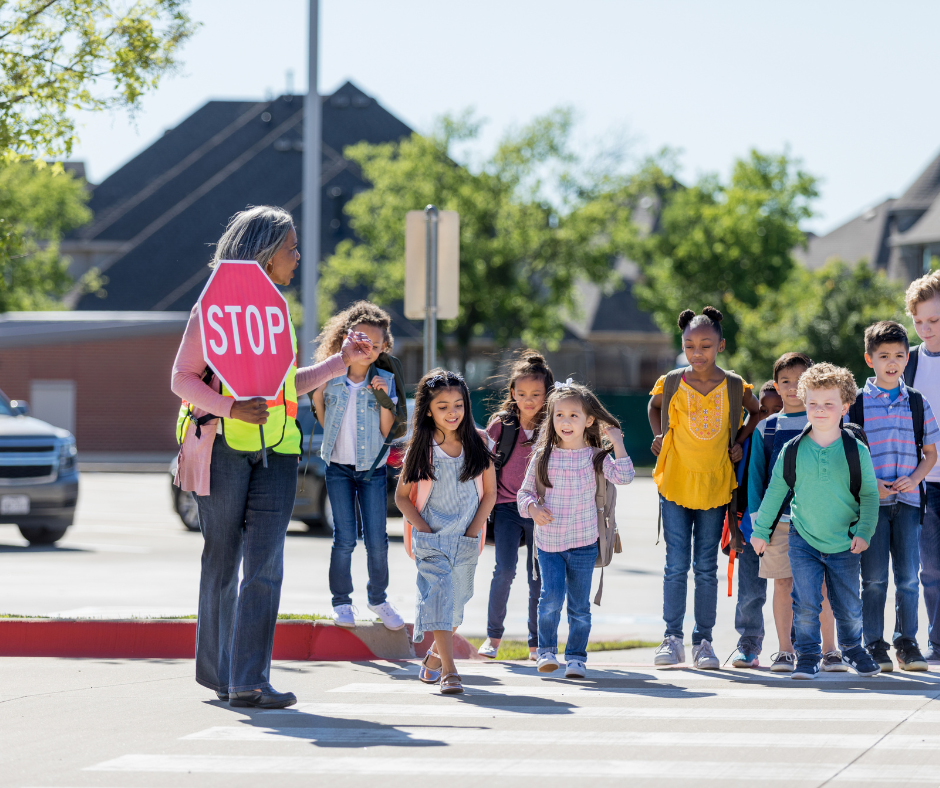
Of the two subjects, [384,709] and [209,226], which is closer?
[384,709]

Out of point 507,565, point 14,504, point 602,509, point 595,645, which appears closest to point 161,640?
point 507,565

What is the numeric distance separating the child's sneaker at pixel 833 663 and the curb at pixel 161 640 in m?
2.28

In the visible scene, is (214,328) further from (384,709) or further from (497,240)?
(497,240)

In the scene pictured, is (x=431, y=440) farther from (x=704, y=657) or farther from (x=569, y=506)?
(x=704, y=657)

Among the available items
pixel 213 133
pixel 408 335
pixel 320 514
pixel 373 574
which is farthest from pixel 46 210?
pixel 373 574

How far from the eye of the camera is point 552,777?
4527 millimetres

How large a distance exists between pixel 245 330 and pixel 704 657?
306cm

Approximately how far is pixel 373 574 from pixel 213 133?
5248 cm

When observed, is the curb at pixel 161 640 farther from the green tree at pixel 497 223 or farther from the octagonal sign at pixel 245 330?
the green tree at pixel 497 223

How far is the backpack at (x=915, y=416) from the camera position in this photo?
6871mm

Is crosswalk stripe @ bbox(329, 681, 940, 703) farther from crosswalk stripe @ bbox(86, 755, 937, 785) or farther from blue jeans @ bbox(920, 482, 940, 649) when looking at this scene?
crosswalk stripe @ bbox(86, 755, 937, 785)

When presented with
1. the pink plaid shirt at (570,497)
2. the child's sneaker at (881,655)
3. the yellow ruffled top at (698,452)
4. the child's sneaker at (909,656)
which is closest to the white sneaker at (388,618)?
the pink plaid shirt at (570,497)

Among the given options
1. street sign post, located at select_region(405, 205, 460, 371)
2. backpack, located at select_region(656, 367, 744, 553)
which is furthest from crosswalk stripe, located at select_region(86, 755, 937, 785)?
street sign post, located at select_region(405, 205, 460, 371)

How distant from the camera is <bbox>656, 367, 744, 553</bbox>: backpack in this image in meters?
6.95
